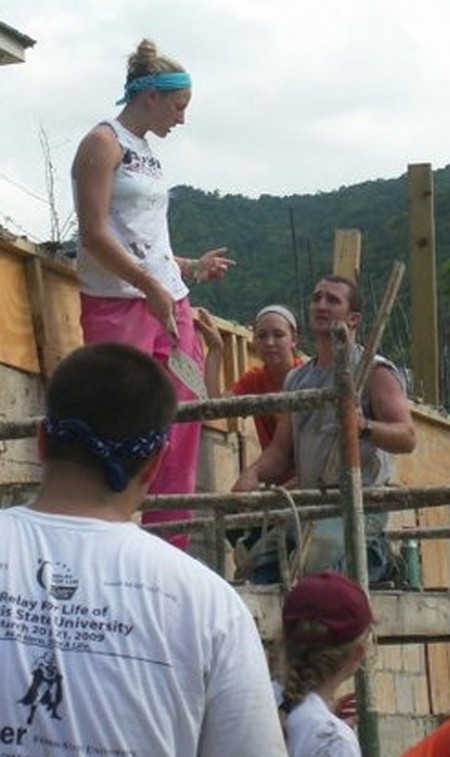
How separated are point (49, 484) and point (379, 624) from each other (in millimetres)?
3684

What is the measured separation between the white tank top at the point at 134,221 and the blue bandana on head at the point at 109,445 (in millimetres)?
3468

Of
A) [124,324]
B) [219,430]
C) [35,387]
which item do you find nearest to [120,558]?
[124,324]

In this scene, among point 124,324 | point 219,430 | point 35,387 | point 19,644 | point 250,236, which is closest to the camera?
point 19,644

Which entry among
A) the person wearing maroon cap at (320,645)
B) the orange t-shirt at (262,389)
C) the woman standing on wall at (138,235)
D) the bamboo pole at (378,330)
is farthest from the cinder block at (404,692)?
the person wearing maroon cap at (320,645)

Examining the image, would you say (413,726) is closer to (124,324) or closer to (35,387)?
(35,387)

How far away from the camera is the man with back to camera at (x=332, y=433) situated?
243 inches

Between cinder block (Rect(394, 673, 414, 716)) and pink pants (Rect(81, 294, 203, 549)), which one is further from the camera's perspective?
cinder block (Rect(394, 673, 414, 716))

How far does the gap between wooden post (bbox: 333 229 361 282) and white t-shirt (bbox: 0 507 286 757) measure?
8.04 metres

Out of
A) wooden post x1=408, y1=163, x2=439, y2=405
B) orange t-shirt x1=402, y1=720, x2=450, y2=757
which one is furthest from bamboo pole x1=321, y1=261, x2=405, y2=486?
wooden post x1=408, y1=163, x2=439, y2=405

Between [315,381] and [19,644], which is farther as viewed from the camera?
[315,381]

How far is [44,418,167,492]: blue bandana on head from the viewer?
2891mm

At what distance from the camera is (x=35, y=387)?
295 inches

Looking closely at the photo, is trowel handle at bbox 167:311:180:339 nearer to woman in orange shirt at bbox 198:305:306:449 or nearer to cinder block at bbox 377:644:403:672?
woman in orange shirt at bbox 198:305:306:449

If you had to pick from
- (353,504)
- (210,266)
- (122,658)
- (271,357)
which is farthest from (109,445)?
(271,357)
